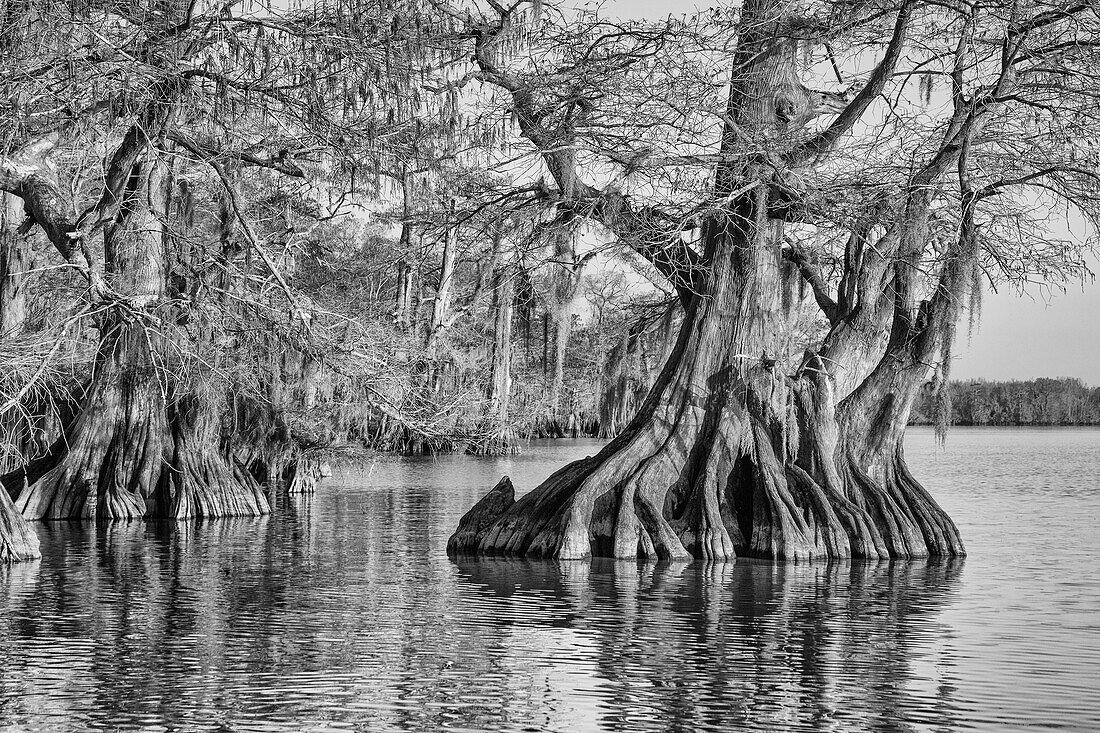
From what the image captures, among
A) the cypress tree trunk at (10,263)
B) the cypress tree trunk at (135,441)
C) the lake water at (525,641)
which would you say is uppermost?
the cypress tree trunk at (10,263)

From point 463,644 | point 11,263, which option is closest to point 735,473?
point 463,644

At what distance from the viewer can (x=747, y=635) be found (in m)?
9.99

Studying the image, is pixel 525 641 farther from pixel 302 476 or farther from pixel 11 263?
pixel 302 476

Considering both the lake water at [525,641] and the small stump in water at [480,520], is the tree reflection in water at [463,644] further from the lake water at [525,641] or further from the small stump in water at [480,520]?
the small stump in water at [480,520]

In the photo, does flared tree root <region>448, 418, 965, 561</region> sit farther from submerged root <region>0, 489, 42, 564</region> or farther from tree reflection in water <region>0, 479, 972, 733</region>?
submerged root <region>0, 489, 42, 564</region>

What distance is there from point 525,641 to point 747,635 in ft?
5.69

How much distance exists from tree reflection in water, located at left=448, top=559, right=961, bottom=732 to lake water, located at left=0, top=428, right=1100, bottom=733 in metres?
0.03

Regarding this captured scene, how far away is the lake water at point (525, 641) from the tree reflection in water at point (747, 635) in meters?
0.03

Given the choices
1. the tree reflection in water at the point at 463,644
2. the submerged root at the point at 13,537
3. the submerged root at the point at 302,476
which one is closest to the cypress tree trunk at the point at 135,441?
the tree reflection in water at the point at 463,644

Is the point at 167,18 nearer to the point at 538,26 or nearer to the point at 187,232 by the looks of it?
the point at 538,26

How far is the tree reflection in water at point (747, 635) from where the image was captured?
25.1 ft

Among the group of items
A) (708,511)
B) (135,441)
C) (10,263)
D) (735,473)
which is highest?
(10,263)

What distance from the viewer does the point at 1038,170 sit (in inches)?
600

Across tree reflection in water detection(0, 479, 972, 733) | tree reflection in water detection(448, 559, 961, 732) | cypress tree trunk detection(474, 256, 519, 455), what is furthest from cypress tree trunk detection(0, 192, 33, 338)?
tree reflection in water detection(448, 559, 961, 732)
